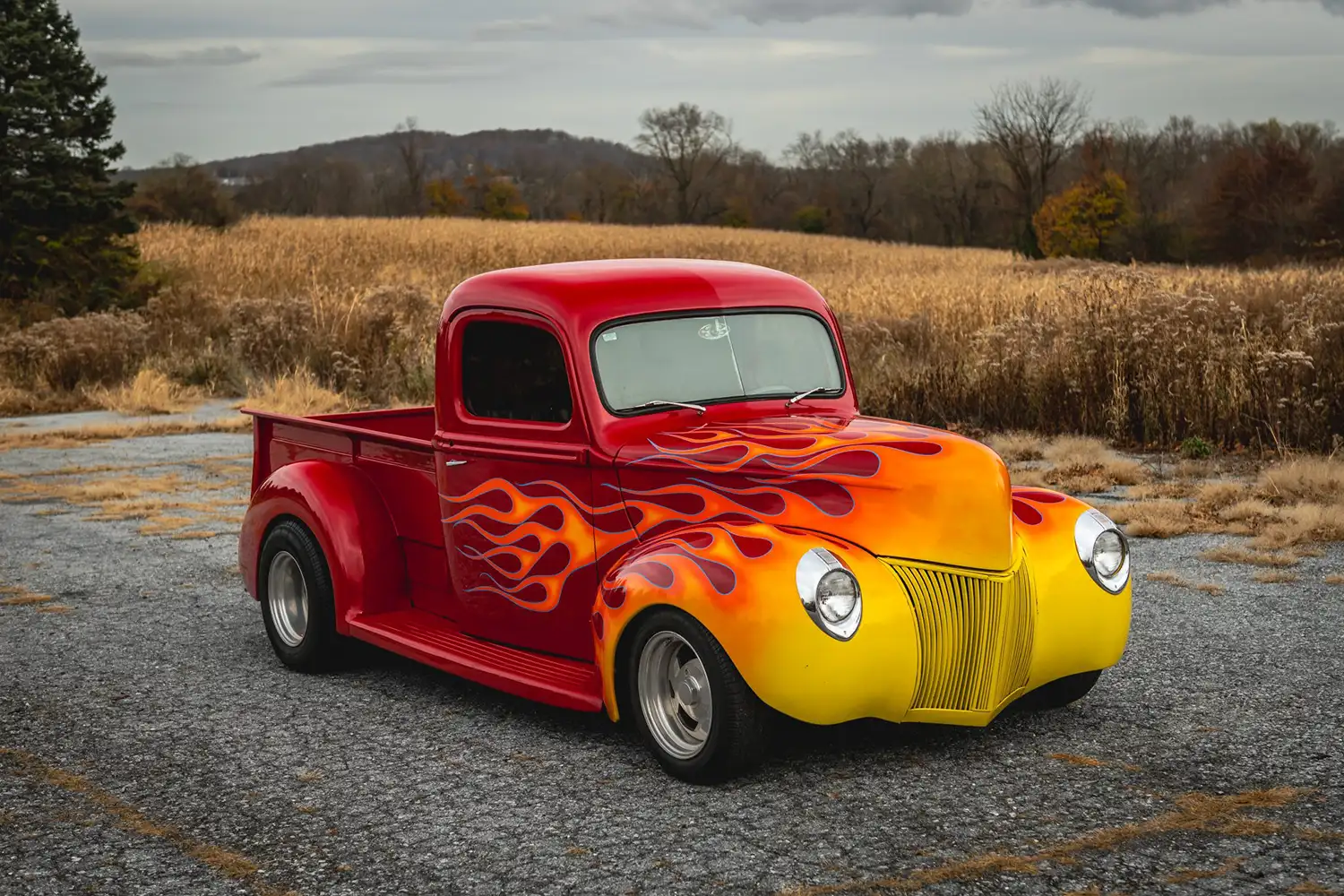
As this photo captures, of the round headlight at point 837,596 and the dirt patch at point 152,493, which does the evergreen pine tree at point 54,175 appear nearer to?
the dirt patch at point 152,493

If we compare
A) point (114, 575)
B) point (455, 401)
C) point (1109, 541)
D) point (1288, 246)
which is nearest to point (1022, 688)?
point (1109, 541)

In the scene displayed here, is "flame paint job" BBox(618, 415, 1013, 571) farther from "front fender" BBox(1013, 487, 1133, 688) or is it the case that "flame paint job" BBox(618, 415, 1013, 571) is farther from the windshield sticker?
the windshield sticker

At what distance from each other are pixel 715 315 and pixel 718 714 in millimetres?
1893

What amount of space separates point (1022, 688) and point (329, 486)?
326 centimetres

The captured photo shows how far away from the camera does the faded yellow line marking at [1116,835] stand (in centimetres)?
374

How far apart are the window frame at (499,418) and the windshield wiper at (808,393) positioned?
0.92 m

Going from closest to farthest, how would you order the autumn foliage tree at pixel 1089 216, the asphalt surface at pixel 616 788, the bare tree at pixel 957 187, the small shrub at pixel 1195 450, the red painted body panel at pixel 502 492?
the asphalt surface at pixel 616 788
the red painted body panel at pixel 502 492
the small shrub at pixel 1195 450
the autumn foliage tree at pixel 1089 216
the bare tree at pixel 957 187

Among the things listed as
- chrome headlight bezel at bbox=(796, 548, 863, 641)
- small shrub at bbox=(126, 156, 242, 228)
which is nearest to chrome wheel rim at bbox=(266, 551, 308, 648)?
chrome headlight bezel at bbox=(796, 548, 863, 641)

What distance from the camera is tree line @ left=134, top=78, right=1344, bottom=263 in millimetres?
53812

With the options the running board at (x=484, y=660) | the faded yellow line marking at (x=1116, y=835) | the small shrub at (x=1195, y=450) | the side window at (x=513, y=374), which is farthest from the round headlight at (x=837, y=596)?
the small shrub at (x=1195, y=450)

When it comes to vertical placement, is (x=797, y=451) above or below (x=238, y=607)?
above

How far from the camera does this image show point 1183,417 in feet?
41.1

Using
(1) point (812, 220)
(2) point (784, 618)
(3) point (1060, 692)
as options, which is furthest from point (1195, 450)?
(1) point (812, 220)

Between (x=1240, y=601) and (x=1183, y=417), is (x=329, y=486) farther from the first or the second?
(x=1183, y=417)
